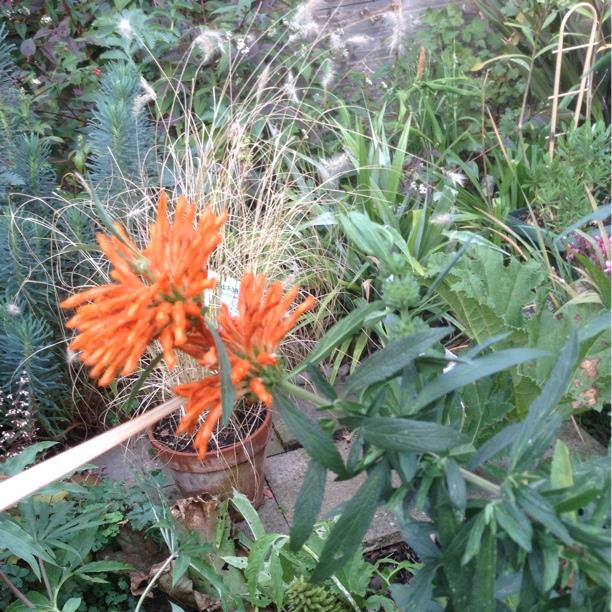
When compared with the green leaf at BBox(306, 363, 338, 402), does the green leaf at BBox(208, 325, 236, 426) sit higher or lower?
higher

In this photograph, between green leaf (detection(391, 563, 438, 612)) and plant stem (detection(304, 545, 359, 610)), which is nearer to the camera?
green leaf (detection(391, 563, 438, 612))

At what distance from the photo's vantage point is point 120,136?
2.57 metres

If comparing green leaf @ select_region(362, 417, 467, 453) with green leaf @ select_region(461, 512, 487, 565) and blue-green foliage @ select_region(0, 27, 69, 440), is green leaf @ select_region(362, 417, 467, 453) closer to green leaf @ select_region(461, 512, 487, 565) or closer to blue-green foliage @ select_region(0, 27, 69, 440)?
green leaf @ select_region(461, 512, 487, 565)

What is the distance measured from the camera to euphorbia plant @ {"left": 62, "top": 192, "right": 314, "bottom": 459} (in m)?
0.79

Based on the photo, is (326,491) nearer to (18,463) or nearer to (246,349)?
(18,463)

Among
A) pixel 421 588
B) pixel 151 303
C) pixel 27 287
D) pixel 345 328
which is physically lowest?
pixel 27 287

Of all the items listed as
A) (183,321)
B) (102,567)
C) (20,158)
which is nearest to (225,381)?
(183,321)

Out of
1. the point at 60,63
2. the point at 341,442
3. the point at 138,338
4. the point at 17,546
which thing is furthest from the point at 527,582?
the point at 60,63

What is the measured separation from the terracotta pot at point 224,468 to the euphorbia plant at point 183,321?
3.86 feet

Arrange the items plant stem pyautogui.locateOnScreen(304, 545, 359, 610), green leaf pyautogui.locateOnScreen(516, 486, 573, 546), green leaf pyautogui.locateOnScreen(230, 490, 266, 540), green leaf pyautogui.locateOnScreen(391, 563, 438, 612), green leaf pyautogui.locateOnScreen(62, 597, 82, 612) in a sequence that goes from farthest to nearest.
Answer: green leaf pyautogui.locateOnScreen(230, 490, 266, 540) → plant stem pyautogui.locateOnScreen(304, 545, 359, 610) → green leaf pyautogui.locateOnScreen(62, 597, 82, 612) → green leaf pyautogui.locateOnScreen(391, 563, 438, 612) → green leaf pyautogui.locateOnScreen(516, 486, 573, 546)

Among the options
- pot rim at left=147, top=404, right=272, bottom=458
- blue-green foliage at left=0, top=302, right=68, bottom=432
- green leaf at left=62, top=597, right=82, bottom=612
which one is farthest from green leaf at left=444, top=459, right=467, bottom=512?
blue-green foliage at left=0, top=302, right=68, bottom=432

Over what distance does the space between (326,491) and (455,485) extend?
140 cm

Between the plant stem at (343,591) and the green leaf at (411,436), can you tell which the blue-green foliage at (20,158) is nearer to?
the plant stem at (343,591)

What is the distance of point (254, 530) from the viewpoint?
177 centimetres
